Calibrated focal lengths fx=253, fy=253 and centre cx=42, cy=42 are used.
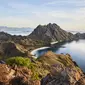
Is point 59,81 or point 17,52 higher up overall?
point 59,81

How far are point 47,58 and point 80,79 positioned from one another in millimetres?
86735

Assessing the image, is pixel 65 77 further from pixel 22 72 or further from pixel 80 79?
pixel 22 72

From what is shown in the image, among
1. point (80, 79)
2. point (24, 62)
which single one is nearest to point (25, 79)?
point (80, 79)

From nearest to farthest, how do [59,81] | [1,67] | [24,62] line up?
[59,81]
[1,67]
[24,62]

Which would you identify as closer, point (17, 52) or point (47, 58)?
point (47, 58)

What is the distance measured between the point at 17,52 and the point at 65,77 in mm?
132883

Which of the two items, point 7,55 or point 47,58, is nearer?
point 47,58

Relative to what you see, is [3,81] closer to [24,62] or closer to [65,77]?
[65,77]

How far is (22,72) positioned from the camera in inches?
1383

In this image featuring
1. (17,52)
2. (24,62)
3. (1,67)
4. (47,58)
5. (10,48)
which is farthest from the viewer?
(10,48)

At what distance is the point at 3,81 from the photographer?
Result: 30594 mm

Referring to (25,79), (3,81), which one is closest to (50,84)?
(25,79)

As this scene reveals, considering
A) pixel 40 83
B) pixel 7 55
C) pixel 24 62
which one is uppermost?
pixel 40 83

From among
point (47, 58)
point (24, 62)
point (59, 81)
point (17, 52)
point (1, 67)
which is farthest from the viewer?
point (17, 52)
